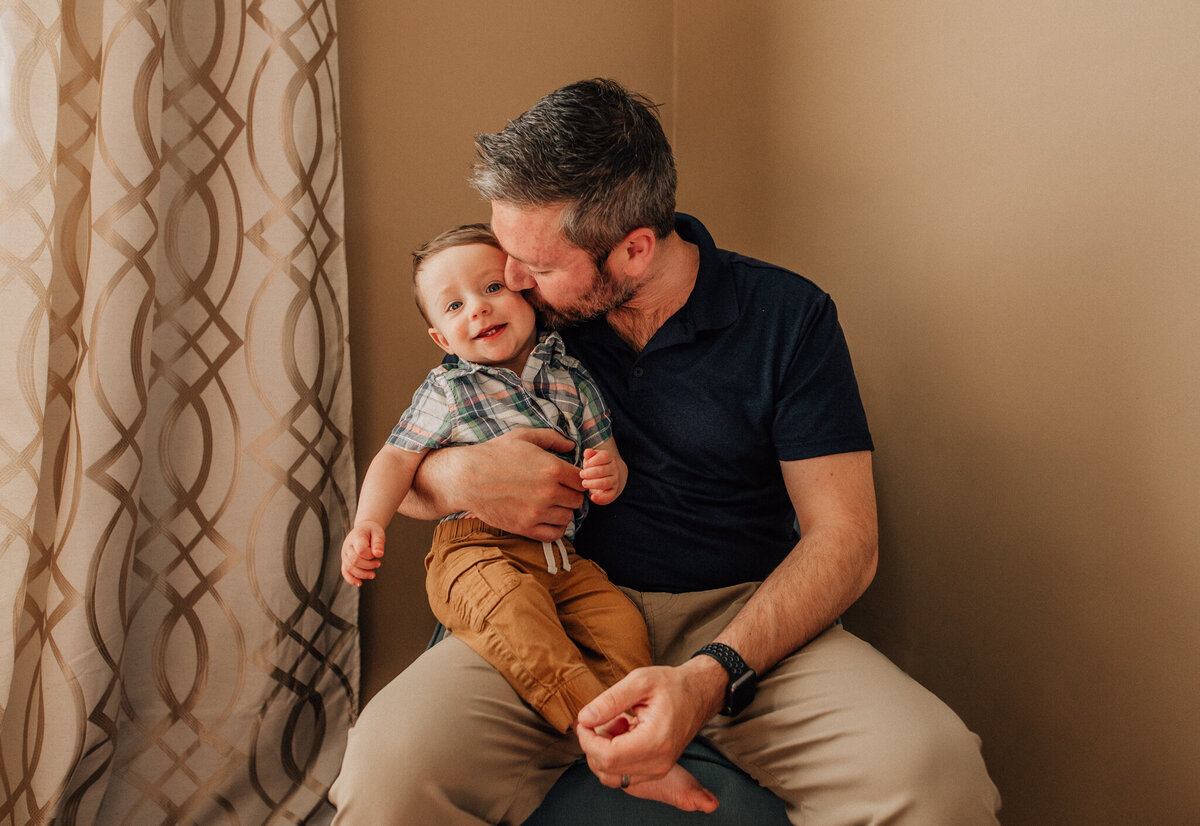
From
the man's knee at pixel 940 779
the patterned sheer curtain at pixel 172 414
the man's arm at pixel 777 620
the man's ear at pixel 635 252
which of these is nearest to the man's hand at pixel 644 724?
the man's arm at pixel 777 620

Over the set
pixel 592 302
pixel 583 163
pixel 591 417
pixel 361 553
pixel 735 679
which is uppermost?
pixel 583 163

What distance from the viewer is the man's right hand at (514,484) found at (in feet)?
4.07

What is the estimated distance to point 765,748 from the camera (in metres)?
1.13

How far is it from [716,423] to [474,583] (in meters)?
0.47

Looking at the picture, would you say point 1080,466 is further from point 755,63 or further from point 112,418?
point 112,418

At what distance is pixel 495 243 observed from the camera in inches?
54.4

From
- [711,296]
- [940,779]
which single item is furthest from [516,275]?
[940,779]

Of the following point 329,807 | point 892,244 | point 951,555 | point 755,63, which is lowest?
point 329,807

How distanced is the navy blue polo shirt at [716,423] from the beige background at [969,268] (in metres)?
0.31

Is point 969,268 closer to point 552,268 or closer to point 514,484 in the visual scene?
point 552,268

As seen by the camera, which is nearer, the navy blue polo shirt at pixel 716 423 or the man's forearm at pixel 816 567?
the man's forearm at pixel 816 567

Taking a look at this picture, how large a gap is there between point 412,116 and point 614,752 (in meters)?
1.44

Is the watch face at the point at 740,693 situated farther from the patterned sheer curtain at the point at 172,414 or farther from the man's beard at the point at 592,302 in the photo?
the patterned sheer curtain at the point at 172,414

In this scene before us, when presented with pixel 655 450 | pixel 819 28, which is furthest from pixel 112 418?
pixel 819 28
